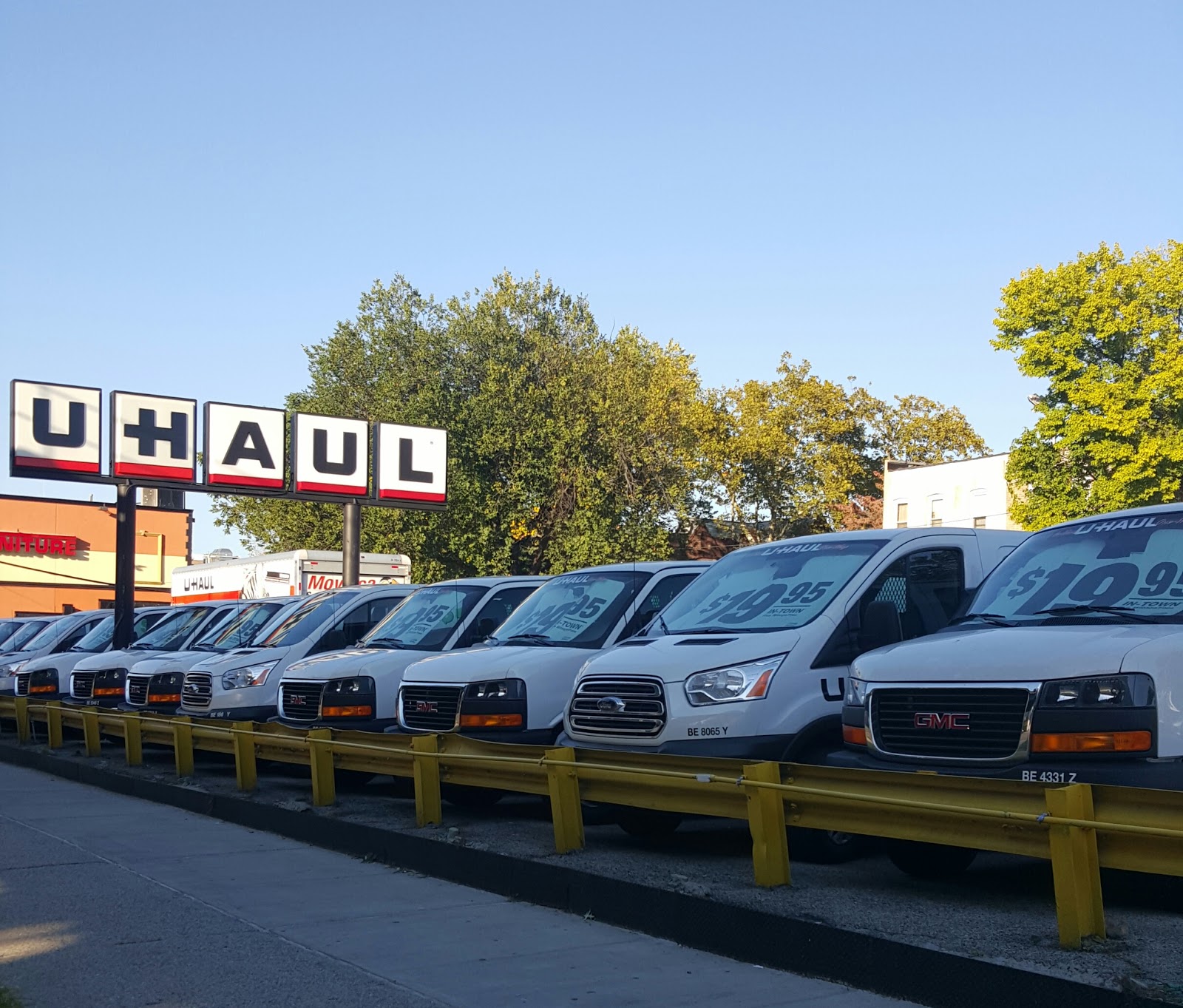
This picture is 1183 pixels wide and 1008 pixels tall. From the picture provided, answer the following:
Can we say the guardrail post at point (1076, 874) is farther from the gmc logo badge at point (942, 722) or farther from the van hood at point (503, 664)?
the van hood at point (503, 664)

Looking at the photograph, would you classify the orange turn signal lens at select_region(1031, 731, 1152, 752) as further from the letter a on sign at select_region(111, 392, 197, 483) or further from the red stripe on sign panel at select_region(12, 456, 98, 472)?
the letter a on sign at select_region(111, 392, 197, 483)

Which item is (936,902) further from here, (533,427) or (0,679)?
(533,427)

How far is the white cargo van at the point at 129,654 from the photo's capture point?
19297 mm

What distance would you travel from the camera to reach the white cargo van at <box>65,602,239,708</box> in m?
19.3

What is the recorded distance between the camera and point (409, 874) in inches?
356

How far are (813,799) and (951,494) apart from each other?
53954 millimetres

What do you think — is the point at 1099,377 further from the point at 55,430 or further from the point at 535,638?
the point at 535,638

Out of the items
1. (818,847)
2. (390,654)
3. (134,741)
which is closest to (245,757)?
(390,654)

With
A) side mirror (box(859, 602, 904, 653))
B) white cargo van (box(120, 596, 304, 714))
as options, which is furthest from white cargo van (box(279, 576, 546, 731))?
side mirror (box(859, 602, 904, 653))

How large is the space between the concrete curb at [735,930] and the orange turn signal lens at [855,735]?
1.31 meters

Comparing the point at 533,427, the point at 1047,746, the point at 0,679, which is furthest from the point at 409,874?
the point at 533,427

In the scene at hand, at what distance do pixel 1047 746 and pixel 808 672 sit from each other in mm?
2244

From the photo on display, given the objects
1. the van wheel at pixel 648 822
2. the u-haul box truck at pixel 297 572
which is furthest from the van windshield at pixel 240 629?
the u-haul box truck at pixel 297 572

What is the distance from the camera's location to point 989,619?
7.66m
